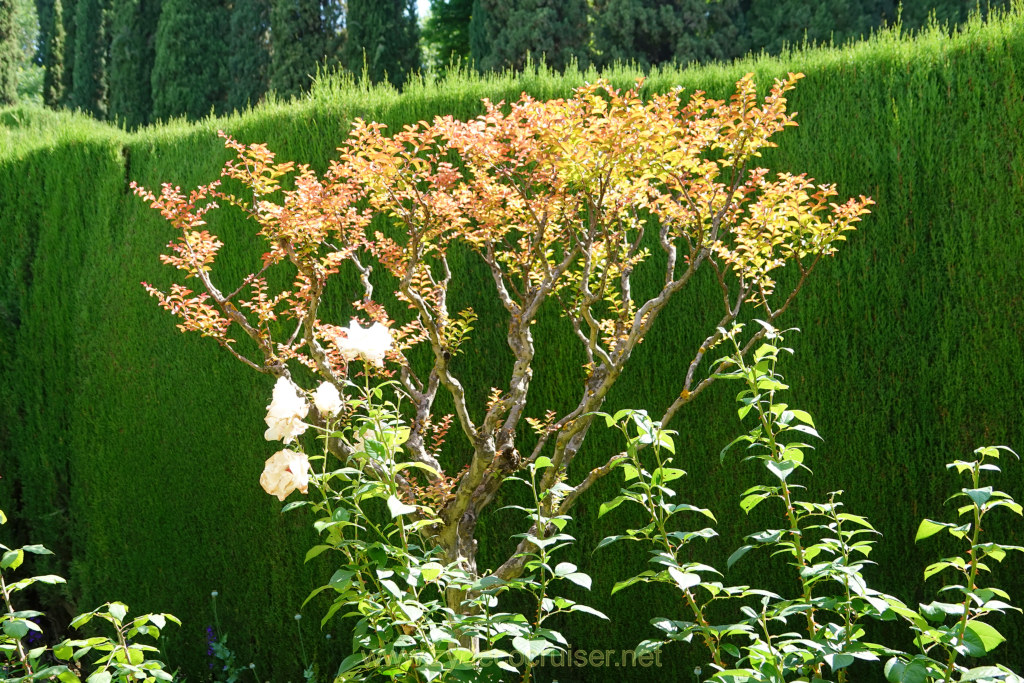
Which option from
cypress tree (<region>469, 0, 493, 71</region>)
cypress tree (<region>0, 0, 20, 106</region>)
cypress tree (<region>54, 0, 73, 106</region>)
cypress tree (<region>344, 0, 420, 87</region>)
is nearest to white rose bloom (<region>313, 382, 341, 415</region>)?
cypress tree (<region>469, 0, 493, 71</region>)

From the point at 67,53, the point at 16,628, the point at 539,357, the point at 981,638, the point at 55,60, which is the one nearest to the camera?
the point at 981,638

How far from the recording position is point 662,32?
11953 millimetres

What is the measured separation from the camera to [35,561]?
5367 millimetres

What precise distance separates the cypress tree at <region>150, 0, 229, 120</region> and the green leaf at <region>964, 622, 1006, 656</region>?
1432 centimetres

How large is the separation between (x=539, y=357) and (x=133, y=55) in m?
13.4

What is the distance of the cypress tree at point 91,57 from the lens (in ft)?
53.4

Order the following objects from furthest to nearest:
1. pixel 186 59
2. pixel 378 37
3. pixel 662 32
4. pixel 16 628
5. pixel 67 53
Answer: pixel 67 53
pixel 186 59
pixel 378 37
pixel 662 32
pixel 16 628

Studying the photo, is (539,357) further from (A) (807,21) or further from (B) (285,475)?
(A) (807,21)

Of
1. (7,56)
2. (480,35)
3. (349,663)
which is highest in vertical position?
(7,56)

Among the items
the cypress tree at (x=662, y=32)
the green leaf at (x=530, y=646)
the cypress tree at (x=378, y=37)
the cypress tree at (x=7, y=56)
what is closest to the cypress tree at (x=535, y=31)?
the cypress tree at (x=662, y=32)

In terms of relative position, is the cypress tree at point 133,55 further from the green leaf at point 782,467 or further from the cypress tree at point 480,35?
the green leaf at point 782,467

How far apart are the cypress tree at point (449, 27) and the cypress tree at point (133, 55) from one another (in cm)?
497

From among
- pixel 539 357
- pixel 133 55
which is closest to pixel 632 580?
pixel 539 357

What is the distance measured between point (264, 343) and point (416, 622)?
1801 mm
